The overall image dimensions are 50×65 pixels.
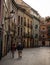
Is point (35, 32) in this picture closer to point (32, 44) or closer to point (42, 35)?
point (32, 44)

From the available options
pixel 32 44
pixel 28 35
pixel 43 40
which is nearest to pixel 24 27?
pixel 28 35

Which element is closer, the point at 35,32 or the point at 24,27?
the point at 24,27

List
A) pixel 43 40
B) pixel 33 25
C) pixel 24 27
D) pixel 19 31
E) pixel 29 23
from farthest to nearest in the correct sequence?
pixel 43 40 → pixel 33 25 → pixel 29 23 → pixel 24 27 → pixel 19 31

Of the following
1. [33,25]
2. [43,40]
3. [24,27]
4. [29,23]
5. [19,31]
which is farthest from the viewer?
[43,40]

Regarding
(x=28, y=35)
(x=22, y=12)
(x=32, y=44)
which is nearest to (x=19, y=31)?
(x=22, y=12)

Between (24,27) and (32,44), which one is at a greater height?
(24,27)

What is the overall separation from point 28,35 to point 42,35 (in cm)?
3444

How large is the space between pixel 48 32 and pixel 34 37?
26656mm

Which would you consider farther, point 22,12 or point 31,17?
point 31,17

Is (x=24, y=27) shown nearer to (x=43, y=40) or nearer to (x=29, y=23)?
(x=29, y=23)

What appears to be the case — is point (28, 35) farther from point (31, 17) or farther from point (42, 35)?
point (42, 35)

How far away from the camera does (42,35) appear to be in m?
104

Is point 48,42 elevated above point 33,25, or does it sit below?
below

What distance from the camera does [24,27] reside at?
65938 mm
